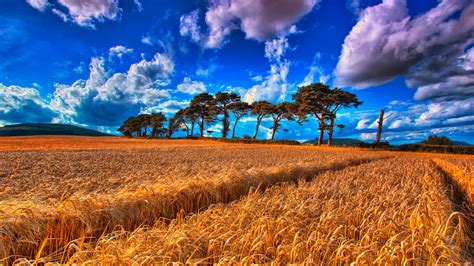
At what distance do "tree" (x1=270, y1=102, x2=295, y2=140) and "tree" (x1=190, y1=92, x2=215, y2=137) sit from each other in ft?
69.5

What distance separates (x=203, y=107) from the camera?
76312 mm

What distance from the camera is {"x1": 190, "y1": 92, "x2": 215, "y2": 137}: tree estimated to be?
242 ft

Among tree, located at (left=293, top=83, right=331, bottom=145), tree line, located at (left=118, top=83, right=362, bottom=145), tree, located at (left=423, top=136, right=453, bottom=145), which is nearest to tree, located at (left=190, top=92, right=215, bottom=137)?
tree line, located at (left=118, top=83, right=362, bottom=145)

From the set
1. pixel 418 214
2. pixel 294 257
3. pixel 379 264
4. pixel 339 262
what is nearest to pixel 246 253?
pixel 294 257

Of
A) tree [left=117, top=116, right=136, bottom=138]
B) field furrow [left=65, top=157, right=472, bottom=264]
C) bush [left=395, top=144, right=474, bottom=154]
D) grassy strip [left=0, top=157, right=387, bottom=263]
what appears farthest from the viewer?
tree [left=117, top=116, right=136, bottom=138]

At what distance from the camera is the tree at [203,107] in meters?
73.8

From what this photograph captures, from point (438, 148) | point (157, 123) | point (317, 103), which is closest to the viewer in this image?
point (438, 148)

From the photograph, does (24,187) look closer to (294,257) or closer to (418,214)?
(294,257)

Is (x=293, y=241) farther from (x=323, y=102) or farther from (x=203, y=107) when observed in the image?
(x=203, y=107)

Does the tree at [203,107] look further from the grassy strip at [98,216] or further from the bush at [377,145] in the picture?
the grassy strip at [98,216]

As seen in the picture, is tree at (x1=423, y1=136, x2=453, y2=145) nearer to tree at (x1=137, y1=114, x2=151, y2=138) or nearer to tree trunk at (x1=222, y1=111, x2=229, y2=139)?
tree trunk at (x1=222, y1=111, x2=229, y2=139)

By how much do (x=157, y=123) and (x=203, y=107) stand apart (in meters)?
44.4

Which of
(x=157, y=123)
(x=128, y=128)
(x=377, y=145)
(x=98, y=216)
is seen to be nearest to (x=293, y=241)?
(x=98, y=216)

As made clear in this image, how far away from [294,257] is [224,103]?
69.4 metres
